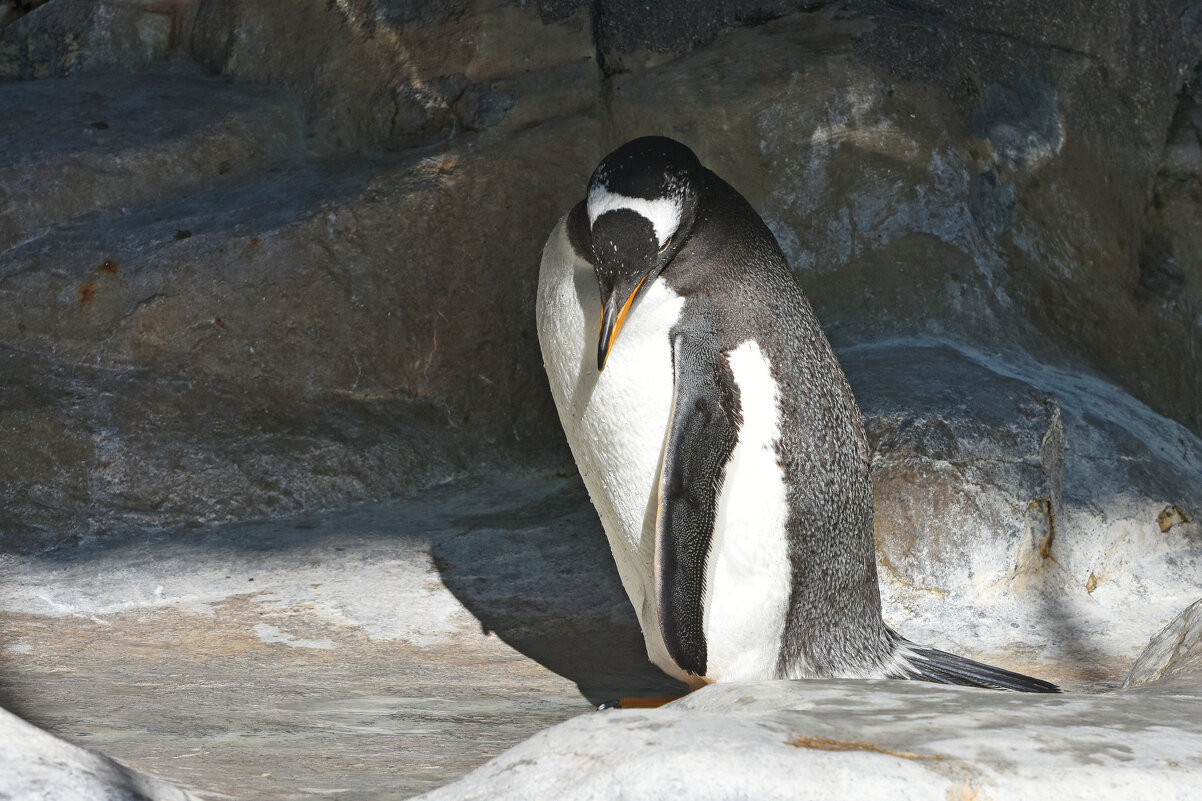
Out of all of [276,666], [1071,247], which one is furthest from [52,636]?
[1071,247]

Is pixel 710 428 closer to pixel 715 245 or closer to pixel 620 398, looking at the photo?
pixel 620 398

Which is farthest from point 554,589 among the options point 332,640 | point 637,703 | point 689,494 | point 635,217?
point 635,217

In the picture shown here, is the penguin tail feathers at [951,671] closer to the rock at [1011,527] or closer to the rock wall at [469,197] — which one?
the rock at [1011,527]

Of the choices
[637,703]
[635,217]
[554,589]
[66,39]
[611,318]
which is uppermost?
[66,39]

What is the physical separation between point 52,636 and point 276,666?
469mm

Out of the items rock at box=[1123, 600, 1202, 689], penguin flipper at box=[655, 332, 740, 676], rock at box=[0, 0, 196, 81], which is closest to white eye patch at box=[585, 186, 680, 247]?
penguin flipper at box=[655, 332, 740, 676]

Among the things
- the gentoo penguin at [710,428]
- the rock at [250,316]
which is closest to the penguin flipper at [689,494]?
the gentoo penguin at [710,428]

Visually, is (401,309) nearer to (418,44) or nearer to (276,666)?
(418,44)

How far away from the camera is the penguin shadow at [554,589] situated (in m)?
2.54

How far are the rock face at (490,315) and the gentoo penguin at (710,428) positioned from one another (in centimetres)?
36

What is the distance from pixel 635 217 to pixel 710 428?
382 mm

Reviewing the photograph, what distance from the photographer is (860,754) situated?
3.90ft

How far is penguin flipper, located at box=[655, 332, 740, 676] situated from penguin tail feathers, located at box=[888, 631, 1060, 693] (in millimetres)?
520

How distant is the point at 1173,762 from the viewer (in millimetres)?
1204
